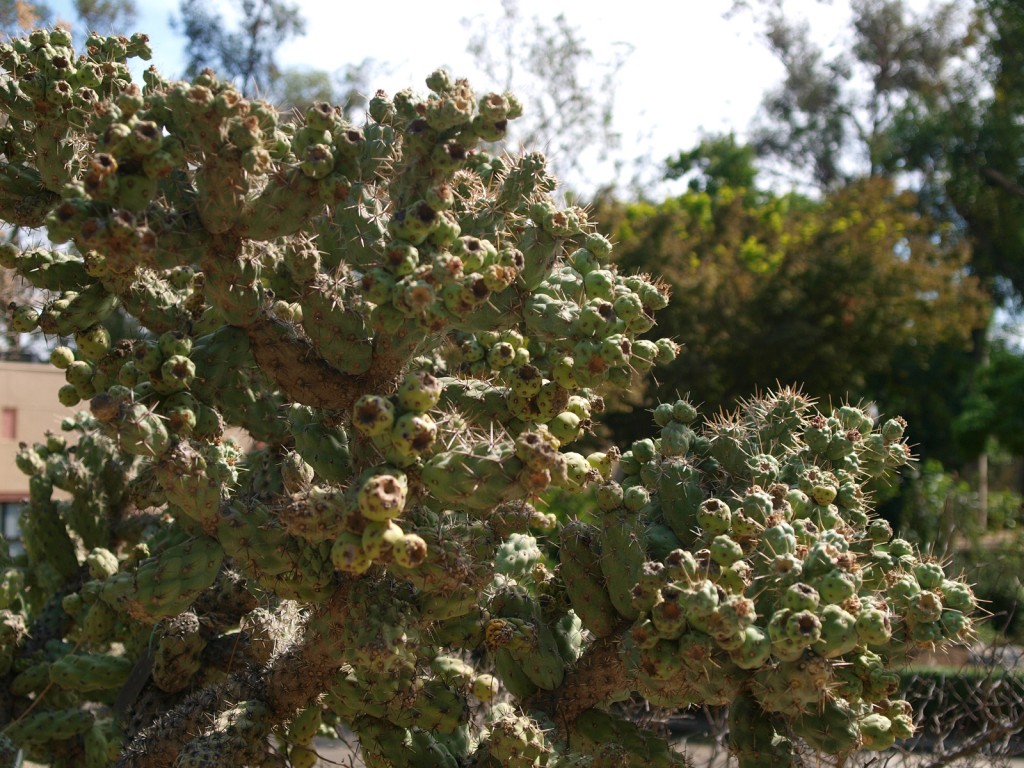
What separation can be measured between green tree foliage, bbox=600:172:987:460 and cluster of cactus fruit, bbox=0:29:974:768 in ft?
37.3

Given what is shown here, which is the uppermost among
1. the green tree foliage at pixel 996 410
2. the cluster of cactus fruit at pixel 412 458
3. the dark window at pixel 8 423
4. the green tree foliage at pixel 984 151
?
the green tree foliage at pixel 984 151

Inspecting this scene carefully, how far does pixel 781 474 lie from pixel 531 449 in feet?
4.14

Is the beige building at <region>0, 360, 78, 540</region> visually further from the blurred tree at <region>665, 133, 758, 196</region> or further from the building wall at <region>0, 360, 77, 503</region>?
the blurred tree at <region>665, 133, 758, 196</region>

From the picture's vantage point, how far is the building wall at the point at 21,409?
14.1 metres

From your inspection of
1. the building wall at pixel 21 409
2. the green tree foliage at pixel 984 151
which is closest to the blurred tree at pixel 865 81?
the green tree foliage at pixel 984 151

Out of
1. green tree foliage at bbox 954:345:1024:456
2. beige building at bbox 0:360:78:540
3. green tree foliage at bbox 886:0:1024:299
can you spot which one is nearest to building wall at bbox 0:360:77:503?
beige building at bbox 0:360:78:540

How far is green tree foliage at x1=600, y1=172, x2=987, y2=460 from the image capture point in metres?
17.7

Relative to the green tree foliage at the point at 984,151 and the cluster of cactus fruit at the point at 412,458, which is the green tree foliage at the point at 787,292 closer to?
the green tree foliage at the point at 984,151

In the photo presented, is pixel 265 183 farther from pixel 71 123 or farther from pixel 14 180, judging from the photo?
pixel 14 180

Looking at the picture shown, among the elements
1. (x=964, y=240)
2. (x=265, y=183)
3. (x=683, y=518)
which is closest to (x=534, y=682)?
(x=683, y=518)

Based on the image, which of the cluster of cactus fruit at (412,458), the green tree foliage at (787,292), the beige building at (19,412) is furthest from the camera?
the green tree foliage at (787,292)

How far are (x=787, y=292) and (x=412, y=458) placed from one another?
16642mm

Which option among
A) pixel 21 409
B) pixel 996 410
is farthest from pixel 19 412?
pixel 996 410

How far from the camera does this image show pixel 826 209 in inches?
928
